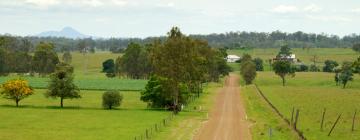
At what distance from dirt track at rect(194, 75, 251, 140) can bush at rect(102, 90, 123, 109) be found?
16353 millimetres

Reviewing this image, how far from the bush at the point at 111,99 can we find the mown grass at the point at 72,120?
140 cm

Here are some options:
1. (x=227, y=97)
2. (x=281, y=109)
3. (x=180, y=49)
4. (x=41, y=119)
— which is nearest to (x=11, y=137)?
(x=41, y=119)

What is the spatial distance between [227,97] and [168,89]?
98.1 feet

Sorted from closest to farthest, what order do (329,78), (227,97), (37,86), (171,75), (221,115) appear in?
(221,115), (171,75), (227,97), (37,86), (329,78)

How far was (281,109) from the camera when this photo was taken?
3521 inches

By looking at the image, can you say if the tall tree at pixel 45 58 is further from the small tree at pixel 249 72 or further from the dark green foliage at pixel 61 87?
the dark green foliage at pixel 61 87

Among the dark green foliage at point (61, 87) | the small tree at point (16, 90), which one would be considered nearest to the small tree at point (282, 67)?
the dark green foliage at point (61, 87)

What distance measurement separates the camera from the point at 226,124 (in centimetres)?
7200

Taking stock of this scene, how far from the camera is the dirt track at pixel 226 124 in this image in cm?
6066

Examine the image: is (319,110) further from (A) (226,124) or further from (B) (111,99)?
(B) (111,99)

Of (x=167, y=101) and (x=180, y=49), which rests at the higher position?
(x=180, y=49)

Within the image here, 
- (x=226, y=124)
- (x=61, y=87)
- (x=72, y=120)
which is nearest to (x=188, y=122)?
(x=226, y=124)

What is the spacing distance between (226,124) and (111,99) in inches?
1121

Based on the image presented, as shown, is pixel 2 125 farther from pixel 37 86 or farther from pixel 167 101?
pixel 37 86
